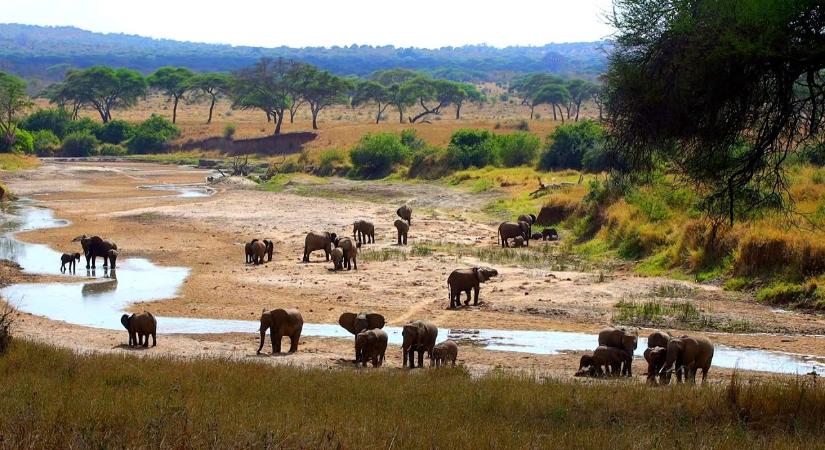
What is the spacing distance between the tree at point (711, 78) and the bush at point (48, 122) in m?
83.8

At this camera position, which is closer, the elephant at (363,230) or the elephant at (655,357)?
the elephant at (655,357)

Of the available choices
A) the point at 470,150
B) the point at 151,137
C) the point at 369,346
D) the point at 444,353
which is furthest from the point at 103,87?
the point at 444,353

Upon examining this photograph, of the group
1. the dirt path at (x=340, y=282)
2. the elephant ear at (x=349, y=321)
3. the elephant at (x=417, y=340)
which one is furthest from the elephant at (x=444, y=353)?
the elephant ear at (x=349, y=321)

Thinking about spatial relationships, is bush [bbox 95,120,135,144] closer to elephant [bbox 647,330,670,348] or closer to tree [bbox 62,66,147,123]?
tree [bbox 62,66,147,123]

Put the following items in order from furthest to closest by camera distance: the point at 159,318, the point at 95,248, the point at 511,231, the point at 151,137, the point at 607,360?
the point at 151,137 → the point at 511,231 → the point at 95,248 → the point at 159,318 → the point at 607,360

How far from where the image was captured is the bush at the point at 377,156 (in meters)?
59.2

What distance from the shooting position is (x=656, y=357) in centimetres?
1434

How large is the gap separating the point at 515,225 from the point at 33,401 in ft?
73.5

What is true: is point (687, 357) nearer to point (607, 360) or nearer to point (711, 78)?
point (607, 360)

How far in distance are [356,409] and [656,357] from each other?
578 centimetres

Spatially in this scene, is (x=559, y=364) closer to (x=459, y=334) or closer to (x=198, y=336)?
(x=459, y=334)

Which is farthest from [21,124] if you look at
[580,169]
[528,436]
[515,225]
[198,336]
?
[528,436]

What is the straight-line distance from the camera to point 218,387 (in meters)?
11.2

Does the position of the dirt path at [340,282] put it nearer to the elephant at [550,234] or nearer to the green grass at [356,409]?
the elephant at [550,234]
